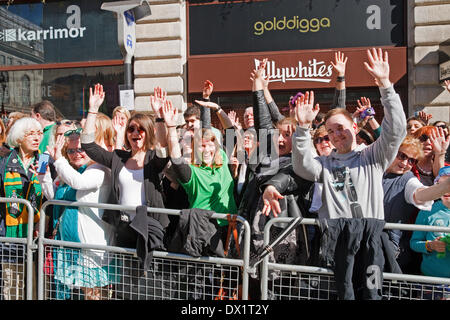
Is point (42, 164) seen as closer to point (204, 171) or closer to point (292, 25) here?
point (204, 171)

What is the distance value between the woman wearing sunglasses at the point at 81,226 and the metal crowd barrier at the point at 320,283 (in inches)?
53.9

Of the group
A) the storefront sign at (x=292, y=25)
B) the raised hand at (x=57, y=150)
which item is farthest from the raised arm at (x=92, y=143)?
the storefront sign at (x=292, y=25)

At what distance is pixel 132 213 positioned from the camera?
3.61 metres

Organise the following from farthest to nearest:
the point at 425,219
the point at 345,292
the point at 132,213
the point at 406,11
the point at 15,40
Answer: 1. the point at 15,40
2. the point at 406,11
3. the point at 132,213
4. the point at 425,219
5. the point at 345,292

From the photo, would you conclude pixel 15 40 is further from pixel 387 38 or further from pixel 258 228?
pixel 258 228

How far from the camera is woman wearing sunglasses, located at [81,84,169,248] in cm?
362

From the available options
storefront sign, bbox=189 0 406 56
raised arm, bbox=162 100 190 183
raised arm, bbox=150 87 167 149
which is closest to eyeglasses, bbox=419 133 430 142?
raised arm, bbox=162 100 190 183

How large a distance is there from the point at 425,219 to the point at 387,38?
273 inches

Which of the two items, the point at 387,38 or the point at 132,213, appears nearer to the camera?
the point at 132,213

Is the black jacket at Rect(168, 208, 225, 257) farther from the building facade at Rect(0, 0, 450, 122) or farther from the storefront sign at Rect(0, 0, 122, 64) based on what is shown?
the storefront sign at Rect(0, 0, 122, 64)

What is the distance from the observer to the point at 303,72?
30.7 ft

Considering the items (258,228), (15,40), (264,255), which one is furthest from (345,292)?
(15,40)

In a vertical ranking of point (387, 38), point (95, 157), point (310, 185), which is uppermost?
point (387, 38)

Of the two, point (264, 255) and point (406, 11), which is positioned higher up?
point (406, 11)
